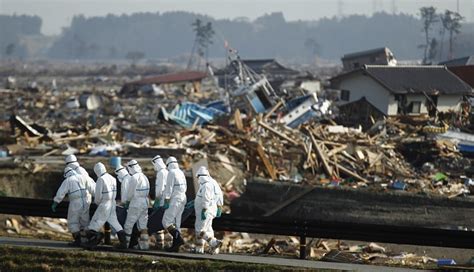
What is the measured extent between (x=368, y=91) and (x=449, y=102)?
12.7ft

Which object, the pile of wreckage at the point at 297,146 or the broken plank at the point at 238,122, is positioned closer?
the pile of wreckage at the point at 297,146

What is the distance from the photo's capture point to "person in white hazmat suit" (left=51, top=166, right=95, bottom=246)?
12.1m

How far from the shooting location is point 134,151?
2478 centimetres

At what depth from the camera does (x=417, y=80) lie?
34188 mm

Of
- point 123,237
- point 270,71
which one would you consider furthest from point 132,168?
point 270,71

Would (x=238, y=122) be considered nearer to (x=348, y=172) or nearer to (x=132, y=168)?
(x=348, y=172)

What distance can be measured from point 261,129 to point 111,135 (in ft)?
19.1

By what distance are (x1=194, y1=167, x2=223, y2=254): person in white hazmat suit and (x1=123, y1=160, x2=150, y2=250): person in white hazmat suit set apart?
2.80 ft

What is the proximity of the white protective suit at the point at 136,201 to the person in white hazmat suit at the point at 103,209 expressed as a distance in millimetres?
187

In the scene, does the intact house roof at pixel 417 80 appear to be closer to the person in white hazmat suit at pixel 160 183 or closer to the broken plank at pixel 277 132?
the broken plank at pixel 277 132

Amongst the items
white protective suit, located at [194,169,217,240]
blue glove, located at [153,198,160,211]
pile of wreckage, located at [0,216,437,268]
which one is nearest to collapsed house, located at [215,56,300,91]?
pile of wreckage, located at [0,216,437,268]

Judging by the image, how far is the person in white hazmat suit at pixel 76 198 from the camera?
12109 mm

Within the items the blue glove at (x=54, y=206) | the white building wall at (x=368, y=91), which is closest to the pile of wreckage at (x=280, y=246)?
the blue glove at (x=54, y=206)

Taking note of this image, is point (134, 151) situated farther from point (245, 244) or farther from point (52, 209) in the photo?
point (52, 209)
